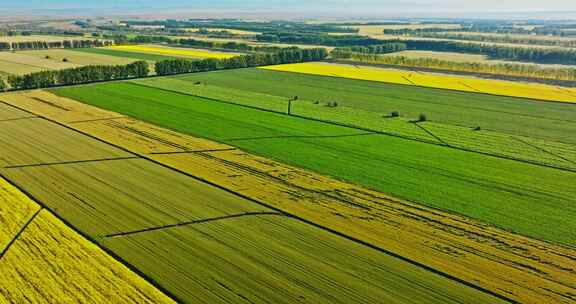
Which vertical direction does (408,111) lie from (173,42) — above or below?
below

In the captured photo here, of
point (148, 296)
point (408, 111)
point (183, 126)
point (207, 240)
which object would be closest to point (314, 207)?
point (207, 240)

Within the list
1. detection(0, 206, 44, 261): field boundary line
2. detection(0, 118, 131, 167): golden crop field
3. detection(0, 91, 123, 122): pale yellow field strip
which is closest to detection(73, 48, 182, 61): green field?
detection(0, 91, 123, 122): pale yellow field strip

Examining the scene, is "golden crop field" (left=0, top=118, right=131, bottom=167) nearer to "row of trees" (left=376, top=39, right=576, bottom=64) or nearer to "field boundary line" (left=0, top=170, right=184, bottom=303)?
"field boundary line" (left=0, top=170, right=184, bottom=303)

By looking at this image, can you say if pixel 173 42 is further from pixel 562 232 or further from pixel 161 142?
pixel 562 232

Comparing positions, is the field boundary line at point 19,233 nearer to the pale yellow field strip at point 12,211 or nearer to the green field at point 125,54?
the pale yellow field strip at point 12,211

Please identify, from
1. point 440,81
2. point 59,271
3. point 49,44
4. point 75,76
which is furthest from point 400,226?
point 49,44
